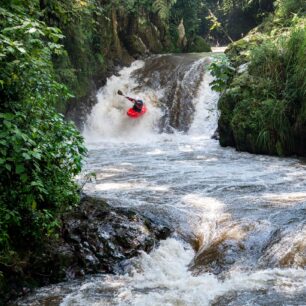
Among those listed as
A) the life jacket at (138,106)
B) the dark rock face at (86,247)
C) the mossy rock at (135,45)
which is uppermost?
the mossy rock at (135,45)

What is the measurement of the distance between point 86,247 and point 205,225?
140 centimetres

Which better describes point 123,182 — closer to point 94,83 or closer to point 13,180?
point 13,180

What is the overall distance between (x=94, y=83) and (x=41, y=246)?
10.3 meters

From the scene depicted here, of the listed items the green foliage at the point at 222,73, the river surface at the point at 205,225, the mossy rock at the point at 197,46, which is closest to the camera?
the river surface at the point at 205,225

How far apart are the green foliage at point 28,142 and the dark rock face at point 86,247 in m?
0.18

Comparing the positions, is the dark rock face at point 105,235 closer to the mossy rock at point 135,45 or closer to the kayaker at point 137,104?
the kayaker at point 137,104

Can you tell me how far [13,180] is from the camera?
3.67m

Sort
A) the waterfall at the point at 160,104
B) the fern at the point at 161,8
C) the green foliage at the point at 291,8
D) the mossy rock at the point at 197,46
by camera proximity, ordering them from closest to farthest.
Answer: the green foliage at the point at 291,8 < the waterfall at the point at 160,104 < the fern at the point at 161,8 < the mossy rock at the point at 197,46

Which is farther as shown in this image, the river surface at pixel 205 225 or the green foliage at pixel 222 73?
the green foliage at pixel 222 73

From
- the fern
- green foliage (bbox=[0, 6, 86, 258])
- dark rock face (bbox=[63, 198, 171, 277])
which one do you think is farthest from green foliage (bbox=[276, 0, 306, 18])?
green foliage (bbox=[0, 6, 86, 258])

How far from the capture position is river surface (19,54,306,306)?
353cm

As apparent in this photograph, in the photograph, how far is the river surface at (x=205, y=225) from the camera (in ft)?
11.6

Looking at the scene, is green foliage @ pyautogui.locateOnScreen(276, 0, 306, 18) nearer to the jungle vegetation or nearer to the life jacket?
the jungle vegetation

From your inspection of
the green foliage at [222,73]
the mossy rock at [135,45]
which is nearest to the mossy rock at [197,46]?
the mossy rock at [135,45]
